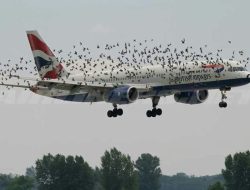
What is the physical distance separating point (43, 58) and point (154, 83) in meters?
25.3

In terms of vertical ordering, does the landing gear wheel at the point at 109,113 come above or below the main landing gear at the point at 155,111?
below

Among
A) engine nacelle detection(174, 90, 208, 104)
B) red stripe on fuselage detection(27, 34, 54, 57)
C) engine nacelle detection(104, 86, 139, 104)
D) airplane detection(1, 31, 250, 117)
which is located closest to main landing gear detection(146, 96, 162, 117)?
airplane detection(1, 31, 250, 117)

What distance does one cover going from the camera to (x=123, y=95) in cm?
14288

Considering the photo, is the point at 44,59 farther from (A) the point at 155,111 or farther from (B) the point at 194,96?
(B) the point at 194,96

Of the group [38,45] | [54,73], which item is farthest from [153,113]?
[38,45]

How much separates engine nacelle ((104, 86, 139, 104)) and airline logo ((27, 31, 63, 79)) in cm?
2015

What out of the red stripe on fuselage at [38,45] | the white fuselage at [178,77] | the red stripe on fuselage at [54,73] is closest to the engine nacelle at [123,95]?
the white fuselage at [178,77]

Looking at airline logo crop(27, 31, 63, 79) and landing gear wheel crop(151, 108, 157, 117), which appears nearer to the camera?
landing gear wheel crop(151, 108, 157, 117)

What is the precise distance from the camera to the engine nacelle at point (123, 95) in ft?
469

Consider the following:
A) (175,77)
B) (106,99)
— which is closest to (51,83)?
(106,99)

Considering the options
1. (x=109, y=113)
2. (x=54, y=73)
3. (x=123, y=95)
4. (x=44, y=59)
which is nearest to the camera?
(x=123, y=95)

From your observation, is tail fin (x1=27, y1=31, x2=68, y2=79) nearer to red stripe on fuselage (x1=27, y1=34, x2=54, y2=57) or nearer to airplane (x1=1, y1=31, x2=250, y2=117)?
red stripe on fuselage (x1=27, y1=34, x2=54, y2=57)

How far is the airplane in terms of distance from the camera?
143625 mm

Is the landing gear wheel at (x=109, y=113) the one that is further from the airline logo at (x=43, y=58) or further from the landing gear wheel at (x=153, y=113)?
the airline logo at (x=43, y=58)
